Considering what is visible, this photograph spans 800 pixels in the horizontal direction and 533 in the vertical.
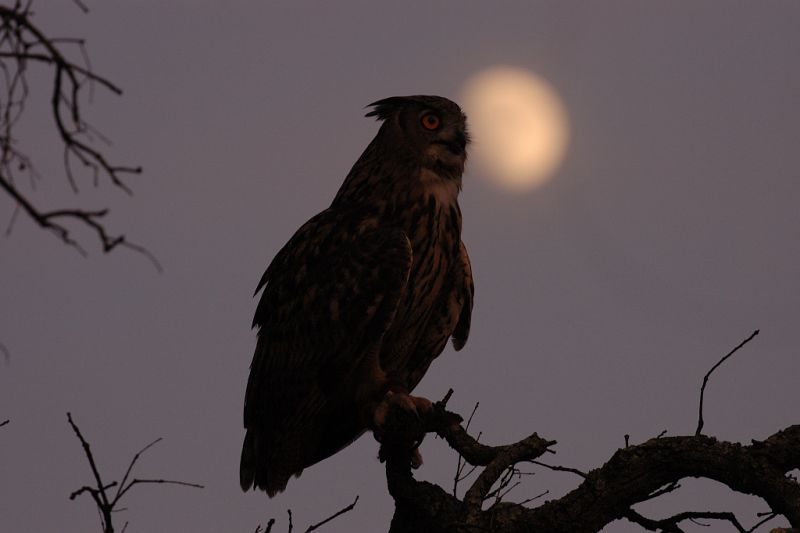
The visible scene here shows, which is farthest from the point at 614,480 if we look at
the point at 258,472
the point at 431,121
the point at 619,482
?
the point at 431,121

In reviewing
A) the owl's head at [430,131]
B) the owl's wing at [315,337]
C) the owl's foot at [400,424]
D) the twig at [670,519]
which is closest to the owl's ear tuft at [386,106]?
the owl's head at [430,131]

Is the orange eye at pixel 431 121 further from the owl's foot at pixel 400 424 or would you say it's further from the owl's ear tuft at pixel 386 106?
the owl's foot at pixel 400 424

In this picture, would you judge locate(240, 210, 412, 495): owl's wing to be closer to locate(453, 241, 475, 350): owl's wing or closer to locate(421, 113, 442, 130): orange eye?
locate(453, 241, 475, 350): owl's wing

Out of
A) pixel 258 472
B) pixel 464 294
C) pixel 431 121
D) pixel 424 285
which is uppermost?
pixel 431 121

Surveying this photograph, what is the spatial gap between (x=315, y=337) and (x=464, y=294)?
43.5 inches

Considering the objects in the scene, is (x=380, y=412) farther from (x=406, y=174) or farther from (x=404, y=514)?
(x=406, y=174)

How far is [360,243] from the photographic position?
619cm

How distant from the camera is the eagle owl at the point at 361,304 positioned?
19.7 feet

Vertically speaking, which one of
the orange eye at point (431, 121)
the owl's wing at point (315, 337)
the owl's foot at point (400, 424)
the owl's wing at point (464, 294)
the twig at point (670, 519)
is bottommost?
the twig at point (670, 519)

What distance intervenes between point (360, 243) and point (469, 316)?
3.69 ft

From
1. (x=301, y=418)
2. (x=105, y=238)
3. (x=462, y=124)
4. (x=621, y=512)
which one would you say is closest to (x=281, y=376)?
(x=301, y=418)

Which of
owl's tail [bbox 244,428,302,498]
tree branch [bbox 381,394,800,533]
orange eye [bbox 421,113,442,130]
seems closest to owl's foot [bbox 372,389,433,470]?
tree branch [bbox 381,394,800,533]

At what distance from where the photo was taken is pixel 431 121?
6984mm

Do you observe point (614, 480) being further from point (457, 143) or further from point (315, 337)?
point (457, 143)
